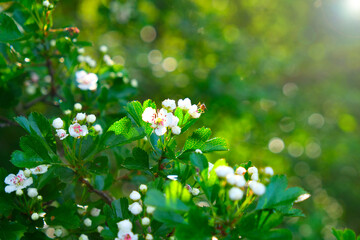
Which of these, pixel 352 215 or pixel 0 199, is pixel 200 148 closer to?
pixel 0 199

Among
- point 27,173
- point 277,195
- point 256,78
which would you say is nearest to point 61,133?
point 27,173

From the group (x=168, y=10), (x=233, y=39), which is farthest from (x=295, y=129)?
(x=168, y=10)

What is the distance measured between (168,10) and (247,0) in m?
2.15

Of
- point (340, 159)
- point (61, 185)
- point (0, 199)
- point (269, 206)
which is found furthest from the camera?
point (340, 159)

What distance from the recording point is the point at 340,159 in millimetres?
4398

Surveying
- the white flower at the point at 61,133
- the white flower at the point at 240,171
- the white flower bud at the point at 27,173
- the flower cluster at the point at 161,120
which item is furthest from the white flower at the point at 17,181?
the white flower at the point at 240,171

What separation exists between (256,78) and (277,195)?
10.4 ft

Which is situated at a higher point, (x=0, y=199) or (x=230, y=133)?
(x=230, y=133)

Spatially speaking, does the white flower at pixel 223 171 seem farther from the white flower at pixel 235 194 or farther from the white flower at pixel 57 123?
the white flower at pixel 57 123

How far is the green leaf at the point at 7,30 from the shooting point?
1.34 m

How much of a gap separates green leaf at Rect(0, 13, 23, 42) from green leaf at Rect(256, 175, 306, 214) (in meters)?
1.09

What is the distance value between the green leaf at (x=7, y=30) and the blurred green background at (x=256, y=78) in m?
1.24

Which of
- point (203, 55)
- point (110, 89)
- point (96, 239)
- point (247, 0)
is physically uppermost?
point (247, 0)

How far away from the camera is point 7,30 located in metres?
1.35
